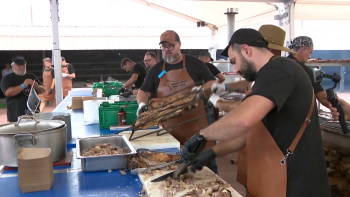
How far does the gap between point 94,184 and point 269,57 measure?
1344mm

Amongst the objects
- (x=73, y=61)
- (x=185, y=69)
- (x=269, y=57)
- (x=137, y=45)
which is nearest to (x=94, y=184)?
(x=269, y=57)

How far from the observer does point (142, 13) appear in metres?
11.2

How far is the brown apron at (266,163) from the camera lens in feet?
5.55

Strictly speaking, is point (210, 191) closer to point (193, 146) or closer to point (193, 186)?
point (193, 186)

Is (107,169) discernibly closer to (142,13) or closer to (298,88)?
(298,88)

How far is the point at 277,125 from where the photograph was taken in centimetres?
170

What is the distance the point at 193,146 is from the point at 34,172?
3.18ft

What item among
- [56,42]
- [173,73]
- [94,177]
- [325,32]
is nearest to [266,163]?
[94,177]

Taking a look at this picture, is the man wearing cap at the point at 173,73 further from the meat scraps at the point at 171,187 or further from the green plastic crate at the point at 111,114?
the meat scraps at the point at 171,187

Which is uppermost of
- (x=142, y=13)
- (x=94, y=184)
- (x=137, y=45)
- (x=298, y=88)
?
(x=142, y=13)

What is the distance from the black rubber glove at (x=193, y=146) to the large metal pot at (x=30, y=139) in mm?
946

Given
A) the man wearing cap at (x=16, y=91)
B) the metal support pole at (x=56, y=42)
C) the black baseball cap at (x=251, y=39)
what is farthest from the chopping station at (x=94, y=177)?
the metal support pole at (x=56, y=42)

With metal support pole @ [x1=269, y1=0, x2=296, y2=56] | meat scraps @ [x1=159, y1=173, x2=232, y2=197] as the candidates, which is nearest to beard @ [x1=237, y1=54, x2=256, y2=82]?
meat scraps @ [x1=159, y1=173, x2=232, y2=197]

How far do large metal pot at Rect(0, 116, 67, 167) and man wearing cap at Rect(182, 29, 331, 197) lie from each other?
1009 mm
